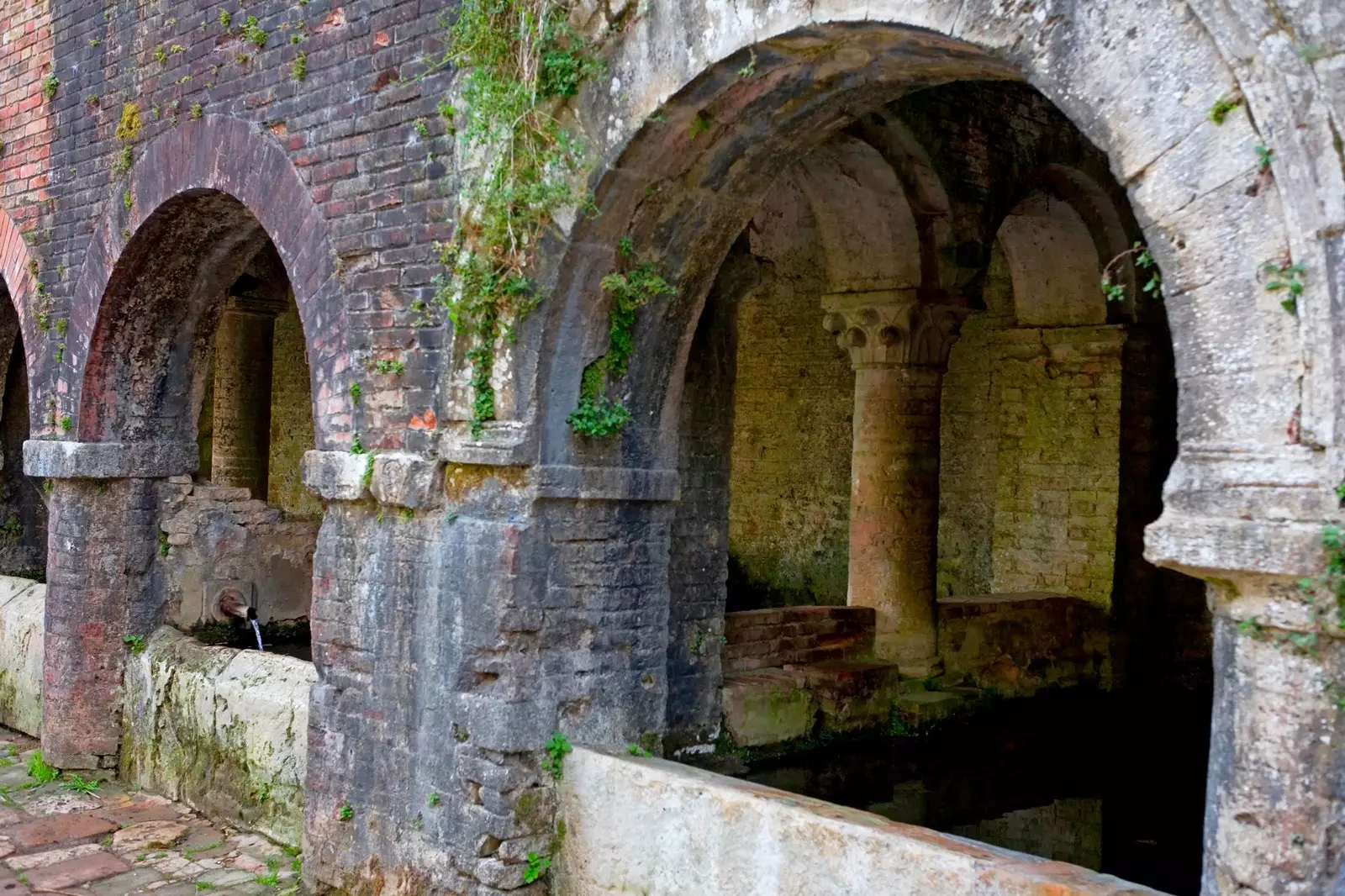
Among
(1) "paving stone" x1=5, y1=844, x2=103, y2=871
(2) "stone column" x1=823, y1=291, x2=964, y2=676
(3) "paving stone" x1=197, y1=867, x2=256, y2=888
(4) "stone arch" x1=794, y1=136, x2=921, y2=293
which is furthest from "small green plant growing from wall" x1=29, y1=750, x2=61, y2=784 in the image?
(4) "stone arch" x1=794, y1=136, x2=921, y2=293

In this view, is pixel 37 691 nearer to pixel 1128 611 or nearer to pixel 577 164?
pixel 577 164

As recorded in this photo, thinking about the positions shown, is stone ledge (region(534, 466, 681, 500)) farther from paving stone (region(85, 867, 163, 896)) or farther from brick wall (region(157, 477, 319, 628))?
brick wall (region(157, 477, 319, 628))

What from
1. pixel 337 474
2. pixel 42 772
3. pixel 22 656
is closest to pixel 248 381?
pixel 22 656

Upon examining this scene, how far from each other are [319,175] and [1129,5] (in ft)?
11.5

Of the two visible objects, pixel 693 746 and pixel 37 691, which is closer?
pixel 693 746

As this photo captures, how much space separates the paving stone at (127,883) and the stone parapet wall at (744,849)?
2.09 meters

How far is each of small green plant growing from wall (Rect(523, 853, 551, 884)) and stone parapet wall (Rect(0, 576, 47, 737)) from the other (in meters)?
4.52

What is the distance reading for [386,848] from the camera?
484cm

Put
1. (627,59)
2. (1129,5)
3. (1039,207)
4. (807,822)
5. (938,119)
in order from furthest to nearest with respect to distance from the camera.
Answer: (1039,207) → (938,119) → (627,59) → (807,822) → (1129,5)

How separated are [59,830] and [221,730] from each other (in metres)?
0.90

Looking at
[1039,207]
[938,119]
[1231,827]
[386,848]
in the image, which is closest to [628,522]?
[386,848]

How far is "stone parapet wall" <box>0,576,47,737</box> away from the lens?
778 cm

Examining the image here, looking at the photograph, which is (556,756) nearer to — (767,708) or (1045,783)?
(767,708)

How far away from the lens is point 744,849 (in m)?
3.88
